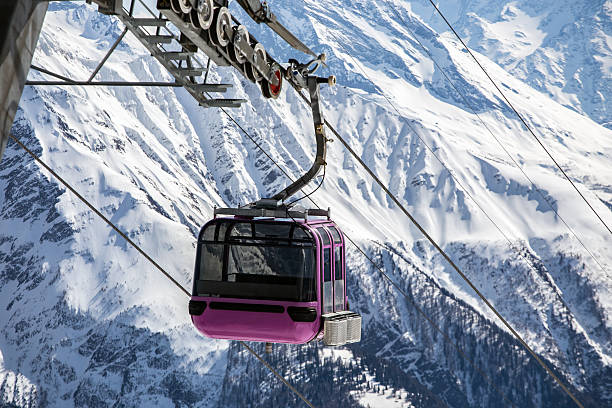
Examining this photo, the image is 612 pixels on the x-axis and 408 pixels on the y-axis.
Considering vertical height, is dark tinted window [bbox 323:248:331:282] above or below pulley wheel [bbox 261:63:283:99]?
below

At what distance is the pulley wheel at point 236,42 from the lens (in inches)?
333

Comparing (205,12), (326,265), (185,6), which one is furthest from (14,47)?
(326,265)

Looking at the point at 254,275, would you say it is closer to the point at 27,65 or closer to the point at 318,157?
the point at 318,157

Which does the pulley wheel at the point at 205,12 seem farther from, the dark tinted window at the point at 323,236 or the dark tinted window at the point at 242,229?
the dark tinted window at the point at 323,236

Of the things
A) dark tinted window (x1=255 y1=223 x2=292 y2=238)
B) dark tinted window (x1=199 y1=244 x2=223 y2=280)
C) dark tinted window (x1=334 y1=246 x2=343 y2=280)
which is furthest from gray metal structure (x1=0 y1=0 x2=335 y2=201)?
dark tinted window (x1=334 y1=246 x2=343 y2=280)

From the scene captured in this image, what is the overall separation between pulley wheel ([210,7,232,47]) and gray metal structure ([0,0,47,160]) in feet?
12.8

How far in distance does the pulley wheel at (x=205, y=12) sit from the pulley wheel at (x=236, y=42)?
2.75 feet

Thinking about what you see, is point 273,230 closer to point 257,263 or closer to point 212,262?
point 257,263

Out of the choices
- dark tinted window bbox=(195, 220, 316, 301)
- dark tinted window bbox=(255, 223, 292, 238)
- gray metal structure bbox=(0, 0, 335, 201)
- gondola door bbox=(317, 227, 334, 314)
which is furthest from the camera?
gondola door bbox=(317, 227, 334, 314)

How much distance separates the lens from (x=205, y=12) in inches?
294

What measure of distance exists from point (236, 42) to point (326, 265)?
3617 millimetres

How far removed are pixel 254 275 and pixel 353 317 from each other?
1525 millimetres

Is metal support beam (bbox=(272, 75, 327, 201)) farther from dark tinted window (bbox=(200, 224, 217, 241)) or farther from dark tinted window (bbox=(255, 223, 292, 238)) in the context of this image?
dark tinted window (bbox=(200, 224, 217, 241))

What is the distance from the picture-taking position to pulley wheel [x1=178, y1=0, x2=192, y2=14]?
6.70 metres
